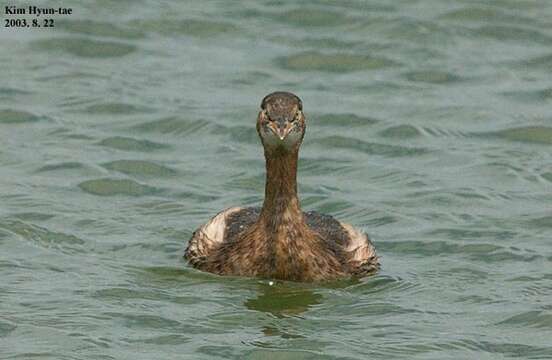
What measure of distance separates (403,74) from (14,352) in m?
9.82

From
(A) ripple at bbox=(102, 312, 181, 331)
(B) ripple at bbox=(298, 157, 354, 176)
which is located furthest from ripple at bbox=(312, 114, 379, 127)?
(A) ripple at bbox=(102, 312, 181, 331)

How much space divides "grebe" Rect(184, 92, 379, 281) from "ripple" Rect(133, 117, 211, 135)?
4317mm

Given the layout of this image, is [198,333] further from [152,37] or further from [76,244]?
[152,37]

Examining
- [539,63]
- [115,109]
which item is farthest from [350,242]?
[539,63]

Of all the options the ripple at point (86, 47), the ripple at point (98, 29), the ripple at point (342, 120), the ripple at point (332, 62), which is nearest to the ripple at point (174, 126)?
the ripple at point (342, 120)

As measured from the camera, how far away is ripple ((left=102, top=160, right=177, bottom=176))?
1769 centimetres

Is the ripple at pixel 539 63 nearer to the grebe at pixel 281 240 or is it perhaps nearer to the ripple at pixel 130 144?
the ripple at pixel 130 144

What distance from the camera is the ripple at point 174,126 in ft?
62.9

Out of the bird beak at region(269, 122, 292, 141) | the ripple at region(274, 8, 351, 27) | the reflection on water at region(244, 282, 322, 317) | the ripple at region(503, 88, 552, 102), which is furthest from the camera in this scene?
the ripple at region(274, 8, 351, 27)

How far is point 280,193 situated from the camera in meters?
14.6

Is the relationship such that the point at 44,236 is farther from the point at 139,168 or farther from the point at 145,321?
the point at 145,321

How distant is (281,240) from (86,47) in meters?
8.21

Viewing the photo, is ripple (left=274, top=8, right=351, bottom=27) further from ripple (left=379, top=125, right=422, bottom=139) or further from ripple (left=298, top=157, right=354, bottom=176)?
ripple (left=298, top=157, right=354, bottom=176)

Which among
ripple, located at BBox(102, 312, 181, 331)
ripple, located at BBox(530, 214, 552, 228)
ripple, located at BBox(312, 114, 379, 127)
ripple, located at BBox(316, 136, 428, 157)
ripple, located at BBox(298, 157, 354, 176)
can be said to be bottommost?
ripple, located at BBox(102, 312, 181, 331)
